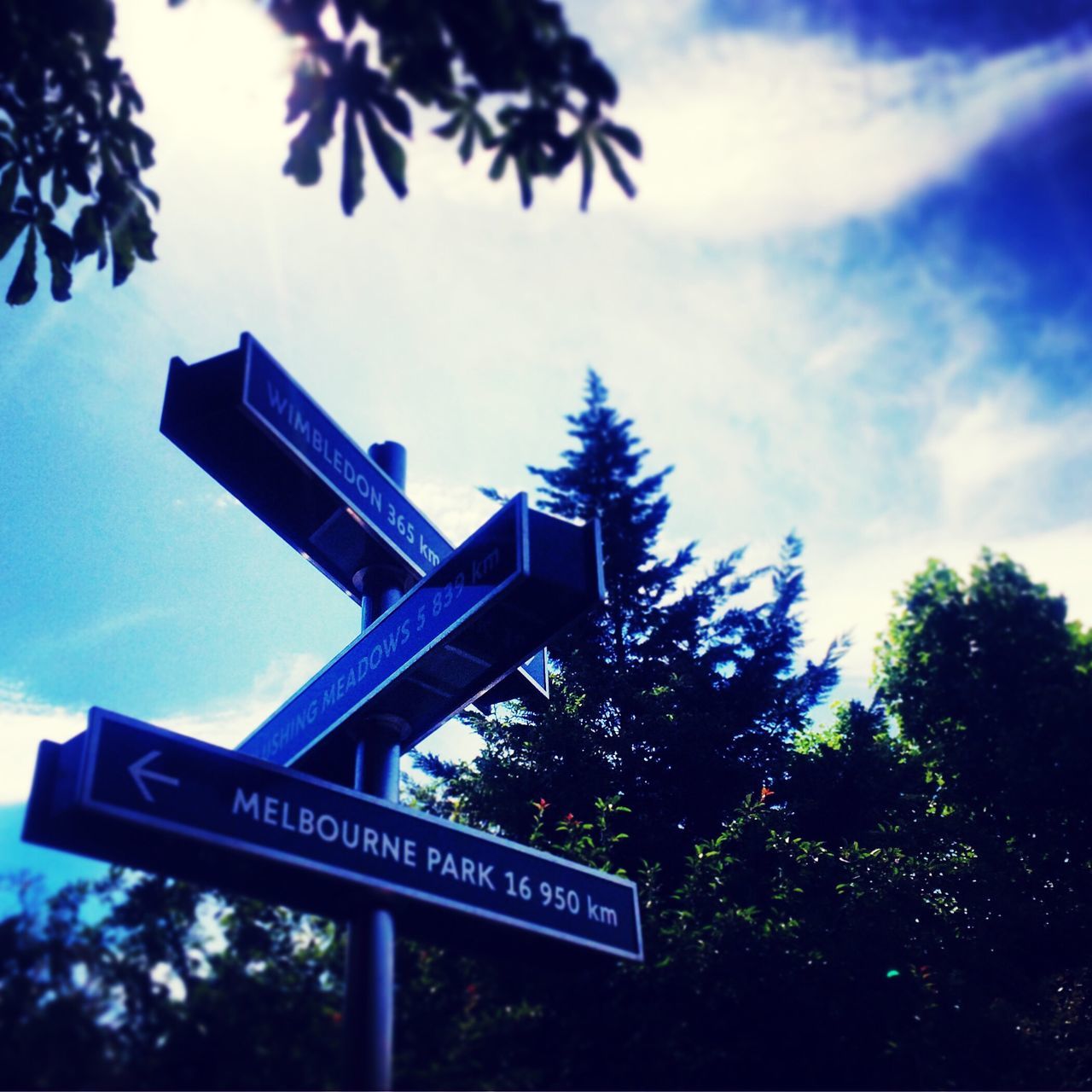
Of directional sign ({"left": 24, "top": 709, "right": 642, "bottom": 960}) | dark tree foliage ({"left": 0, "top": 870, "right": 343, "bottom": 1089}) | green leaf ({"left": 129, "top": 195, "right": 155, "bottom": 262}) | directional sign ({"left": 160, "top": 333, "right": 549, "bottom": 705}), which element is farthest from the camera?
green leaf ({"left": 129, "top": 195, "right": 155, "bottom": 262})

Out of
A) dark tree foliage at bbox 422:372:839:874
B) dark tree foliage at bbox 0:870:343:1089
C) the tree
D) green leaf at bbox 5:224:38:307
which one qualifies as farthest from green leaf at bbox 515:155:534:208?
dark tree foliage at bbox 422:372:839:874

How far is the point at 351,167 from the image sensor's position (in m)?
2.94

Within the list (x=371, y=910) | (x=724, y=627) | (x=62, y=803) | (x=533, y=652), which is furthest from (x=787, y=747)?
Result: (x=62, y=803)

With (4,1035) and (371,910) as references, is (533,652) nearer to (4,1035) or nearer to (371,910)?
(371,910)

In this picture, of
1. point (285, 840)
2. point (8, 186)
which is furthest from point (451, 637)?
point (8, 186)

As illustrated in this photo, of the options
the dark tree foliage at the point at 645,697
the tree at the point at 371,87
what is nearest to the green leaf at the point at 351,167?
the tree at the point at 371,87

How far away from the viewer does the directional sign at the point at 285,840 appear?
96.3 inches

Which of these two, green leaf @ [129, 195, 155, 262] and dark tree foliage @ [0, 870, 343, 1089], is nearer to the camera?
dark tree foliage @ [0, 870, 343, 1089]

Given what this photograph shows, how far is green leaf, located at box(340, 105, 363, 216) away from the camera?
9.61ft

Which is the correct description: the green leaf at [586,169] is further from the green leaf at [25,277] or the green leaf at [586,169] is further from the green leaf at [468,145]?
the green leaf at [25,277]

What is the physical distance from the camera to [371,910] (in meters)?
2.87

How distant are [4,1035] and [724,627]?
12143mm

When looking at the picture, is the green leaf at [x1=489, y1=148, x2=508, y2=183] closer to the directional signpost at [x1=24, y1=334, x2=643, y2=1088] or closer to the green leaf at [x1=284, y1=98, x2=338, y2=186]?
the green leaf at [x1=284, y1=98, x2=338, y2=186]

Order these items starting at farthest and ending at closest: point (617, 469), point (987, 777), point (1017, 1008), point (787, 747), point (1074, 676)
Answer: point (617, 469) < point (787, 747) < point (987, 777) < point (1074, 676) < point (1017, 1008)
